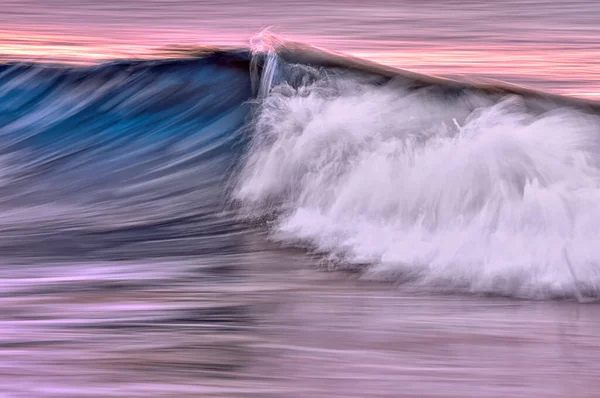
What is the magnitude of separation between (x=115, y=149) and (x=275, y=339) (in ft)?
11.6

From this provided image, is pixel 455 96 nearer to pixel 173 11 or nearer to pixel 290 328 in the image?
pixel 290 328

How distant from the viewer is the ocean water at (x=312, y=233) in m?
2.50

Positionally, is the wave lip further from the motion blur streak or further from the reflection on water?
the motion blur streak

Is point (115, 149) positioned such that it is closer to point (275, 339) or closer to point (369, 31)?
point (369, 31)

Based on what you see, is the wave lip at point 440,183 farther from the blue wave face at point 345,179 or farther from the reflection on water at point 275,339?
the reflection on water at point 275,339

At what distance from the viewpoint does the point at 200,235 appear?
408 centimetres

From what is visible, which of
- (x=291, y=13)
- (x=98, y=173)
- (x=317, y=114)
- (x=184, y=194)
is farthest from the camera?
(x=291, y=13)

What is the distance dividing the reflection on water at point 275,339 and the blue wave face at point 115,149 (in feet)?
2.39

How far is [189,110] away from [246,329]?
3799 mm

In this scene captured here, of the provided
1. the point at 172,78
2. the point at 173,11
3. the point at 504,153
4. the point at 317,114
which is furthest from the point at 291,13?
the point at 504,153

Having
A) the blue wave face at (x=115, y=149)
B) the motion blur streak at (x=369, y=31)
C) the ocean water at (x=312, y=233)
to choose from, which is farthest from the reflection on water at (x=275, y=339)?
the motion blur streak at (x=369, y=31)

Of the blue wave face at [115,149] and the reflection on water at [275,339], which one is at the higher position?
the blue wave face at [115,149]

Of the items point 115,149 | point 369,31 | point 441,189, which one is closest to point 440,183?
point 441,189

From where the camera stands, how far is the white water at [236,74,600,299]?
3135mm
